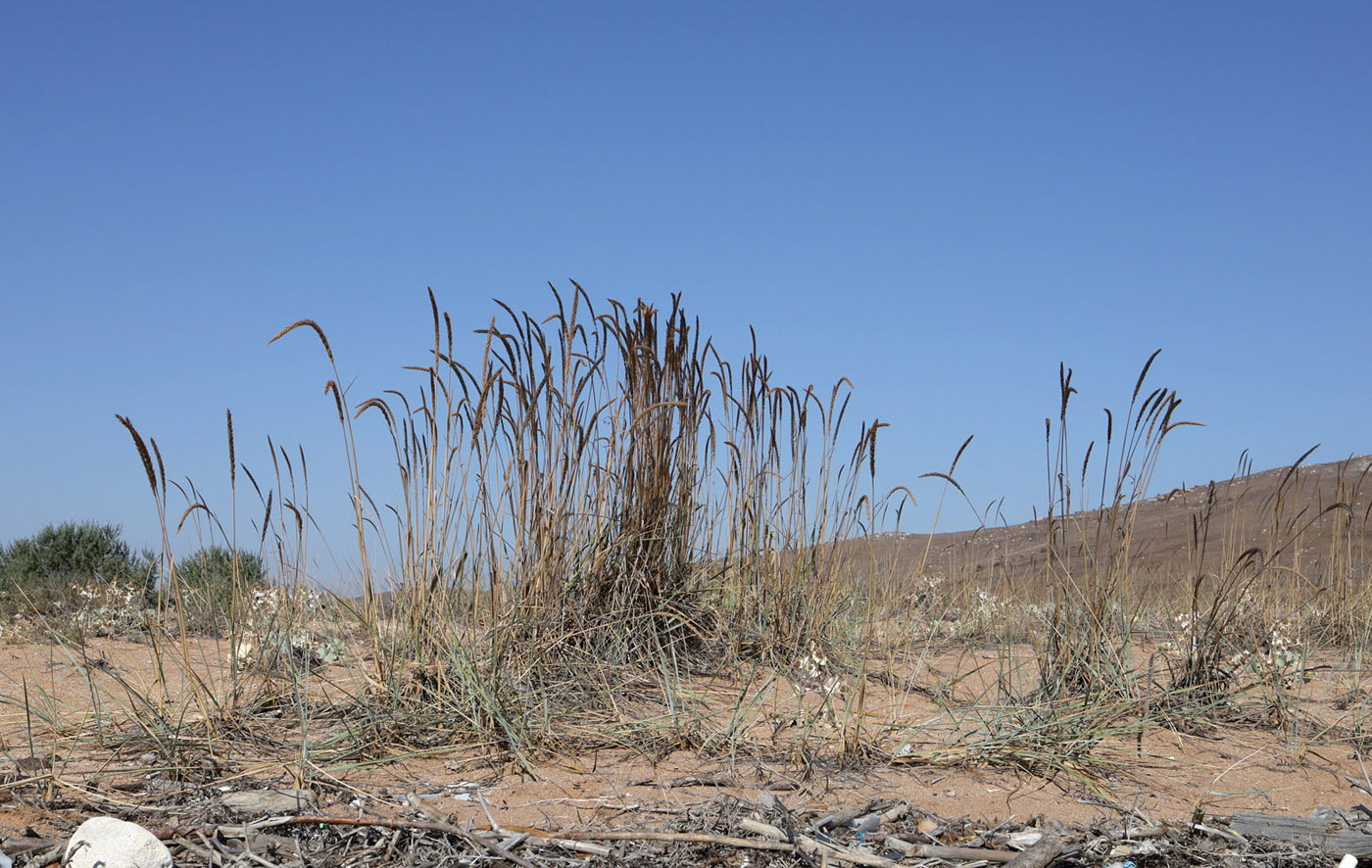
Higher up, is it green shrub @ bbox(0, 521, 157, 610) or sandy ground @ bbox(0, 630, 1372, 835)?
green shrub @ bbox(0, 521, 157, 610)

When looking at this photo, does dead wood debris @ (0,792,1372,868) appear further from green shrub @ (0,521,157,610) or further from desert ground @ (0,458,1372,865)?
green shrub @ (0,521,157,610)

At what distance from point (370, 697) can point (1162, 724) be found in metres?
3.02

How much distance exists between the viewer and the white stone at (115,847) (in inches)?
87.7

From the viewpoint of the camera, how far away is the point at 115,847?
2242 millimetres

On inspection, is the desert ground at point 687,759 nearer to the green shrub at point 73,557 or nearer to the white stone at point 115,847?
the white stone at point 115,847

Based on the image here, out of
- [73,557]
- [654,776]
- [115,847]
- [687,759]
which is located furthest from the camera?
[73,557]

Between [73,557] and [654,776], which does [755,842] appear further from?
[73,557]

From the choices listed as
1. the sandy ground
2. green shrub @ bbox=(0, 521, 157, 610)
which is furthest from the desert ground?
green shrub @ bbox=(0, 521, 157, 610)

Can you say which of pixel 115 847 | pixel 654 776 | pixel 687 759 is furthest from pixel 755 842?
pixel 115 847

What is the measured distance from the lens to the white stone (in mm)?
2229

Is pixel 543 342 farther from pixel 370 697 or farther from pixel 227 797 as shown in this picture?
pixel 227 797

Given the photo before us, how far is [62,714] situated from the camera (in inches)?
143

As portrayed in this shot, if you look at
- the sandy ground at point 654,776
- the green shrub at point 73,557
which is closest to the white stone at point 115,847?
the sandy ground at point 654,776

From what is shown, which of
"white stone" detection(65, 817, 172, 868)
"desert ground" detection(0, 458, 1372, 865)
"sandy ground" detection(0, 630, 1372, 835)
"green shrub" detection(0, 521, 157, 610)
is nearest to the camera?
"white stone" detection(65, 817, 172, 868)
